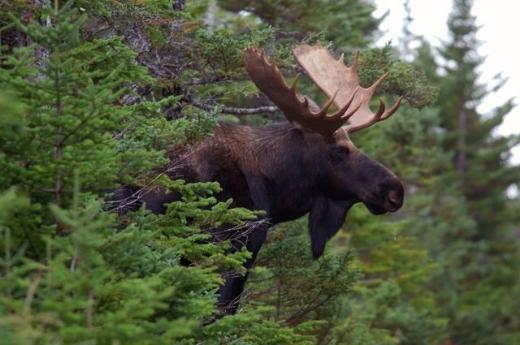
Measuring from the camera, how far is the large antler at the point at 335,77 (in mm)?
9164

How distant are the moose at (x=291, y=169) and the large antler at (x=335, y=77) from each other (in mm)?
A: 438

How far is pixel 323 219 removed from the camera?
862 cm

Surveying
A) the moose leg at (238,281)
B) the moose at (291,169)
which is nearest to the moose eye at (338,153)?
the moose at (291,169)

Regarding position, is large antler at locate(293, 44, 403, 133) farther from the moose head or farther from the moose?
the moose

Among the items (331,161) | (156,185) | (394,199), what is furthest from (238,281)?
(156,185)

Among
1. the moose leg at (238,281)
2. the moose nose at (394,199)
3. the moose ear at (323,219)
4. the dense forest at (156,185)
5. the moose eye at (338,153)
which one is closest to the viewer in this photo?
the dense forest at (156,185)

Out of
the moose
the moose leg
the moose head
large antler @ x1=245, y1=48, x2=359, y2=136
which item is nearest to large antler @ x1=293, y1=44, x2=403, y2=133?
the moose head

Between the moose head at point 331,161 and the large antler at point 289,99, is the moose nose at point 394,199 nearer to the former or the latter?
the moose head at point 331,161

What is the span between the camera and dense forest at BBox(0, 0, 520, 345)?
170 inches

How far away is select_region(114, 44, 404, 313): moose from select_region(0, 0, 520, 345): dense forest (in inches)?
10.9

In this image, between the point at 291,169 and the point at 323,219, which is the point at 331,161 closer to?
the point at 291,169

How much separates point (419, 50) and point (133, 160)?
30.1 meters

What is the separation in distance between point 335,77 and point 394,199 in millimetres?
1578

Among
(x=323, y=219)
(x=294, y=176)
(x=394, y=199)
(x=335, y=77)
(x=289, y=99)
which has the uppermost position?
(x=289, y=99)
